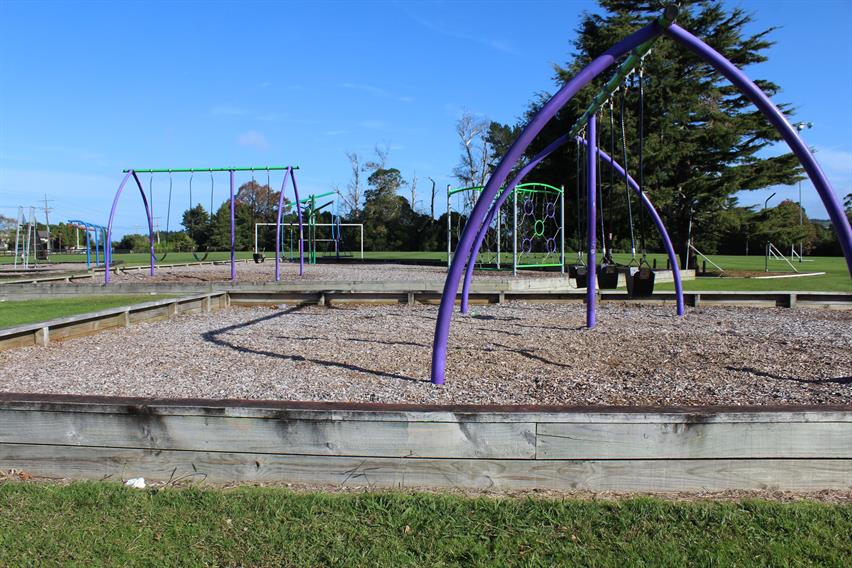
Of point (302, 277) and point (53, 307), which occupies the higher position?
point (302, 277)

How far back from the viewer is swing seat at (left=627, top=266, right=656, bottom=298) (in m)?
7.26

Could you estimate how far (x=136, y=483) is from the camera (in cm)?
308

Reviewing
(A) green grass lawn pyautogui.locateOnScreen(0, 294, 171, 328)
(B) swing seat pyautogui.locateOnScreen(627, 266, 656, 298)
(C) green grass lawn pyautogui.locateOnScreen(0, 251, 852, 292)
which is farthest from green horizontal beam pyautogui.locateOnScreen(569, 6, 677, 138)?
(C) green grass lawn pyautogui.locateOnScreen(0, 251, 852, 292)

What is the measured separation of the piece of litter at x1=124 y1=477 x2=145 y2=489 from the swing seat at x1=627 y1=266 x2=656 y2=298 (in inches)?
223

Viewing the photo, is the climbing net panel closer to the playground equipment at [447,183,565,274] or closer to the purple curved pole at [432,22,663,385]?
the playground equipment at [447,183,565,274]

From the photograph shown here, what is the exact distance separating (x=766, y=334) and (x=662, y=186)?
17475 mm

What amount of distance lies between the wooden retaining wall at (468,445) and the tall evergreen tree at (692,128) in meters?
19.4

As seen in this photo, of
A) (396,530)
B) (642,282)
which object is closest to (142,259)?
(642,282)

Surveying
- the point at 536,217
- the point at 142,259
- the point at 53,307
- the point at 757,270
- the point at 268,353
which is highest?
the point at 536,217

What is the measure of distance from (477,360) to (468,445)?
287cm

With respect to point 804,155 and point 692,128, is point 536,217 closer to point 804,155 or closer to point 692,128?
point 692,128

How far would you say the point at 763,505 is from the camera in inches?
109

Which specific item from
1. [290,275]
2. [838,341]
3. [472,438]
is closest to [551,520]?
[472,438]

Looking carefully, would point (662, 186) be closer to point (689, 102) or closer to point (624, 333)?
point (689, 102)
